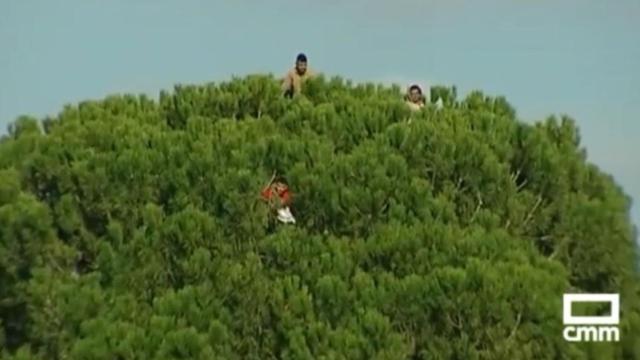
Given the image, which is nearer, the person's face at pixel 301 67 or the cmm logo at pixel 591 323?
the cmm logo at pixel 591 323

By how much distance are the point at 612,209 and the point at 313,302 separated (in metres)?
3.31

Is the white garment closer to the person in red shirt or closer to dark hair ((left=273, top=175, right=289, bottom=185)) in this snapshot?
the person in red shirt

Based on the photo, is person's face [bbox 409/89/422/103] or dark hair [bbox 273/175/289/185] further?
person's face [bbox 409/89/422/103]

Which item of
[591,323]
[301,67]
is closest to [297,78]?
[301,67]

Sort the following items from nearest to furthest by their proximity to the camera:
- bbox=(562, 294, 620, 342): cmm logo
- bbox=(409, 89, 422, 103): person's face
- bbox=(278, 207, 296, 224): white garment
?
1. bbox=(562, 294, 620, 342): cmm logo
2. bbox=(278, 207, 296, 224): white garment
3. bbox=(409, 89, 422, 103): person's face

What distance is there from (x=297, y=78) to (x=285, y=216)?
1.75 m

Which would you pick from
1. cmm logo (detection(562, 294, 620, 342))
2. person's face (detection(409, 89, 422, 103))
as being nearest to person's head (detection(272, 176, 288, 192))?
person's face (detection(409, 89, 422, 103))

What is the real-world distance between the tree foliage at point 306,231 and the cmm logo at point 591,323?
12cm

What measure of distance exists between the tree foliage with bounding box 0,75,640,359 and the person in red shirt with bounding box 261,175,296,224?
111 millimetres

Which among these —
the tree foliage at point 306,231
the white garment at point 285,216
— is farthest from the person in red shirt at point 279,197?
the tree foliage at point 306,231

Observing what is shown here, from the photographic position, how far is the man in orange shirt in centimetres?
1847

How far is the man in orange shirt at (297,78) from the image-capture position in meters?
18.5

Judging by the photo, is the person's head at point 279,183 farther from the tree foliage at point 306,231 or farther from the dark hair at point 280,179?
the tree foliage at point 306,231

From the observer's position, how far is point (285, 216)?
17.4 metres
